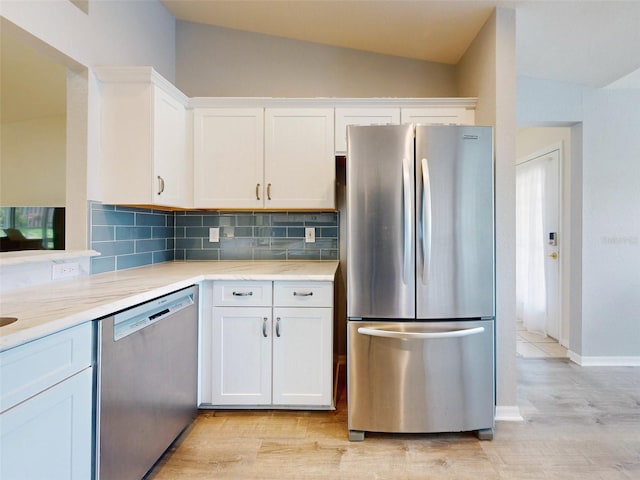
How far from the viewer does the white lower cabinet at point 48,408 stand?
0.92 m

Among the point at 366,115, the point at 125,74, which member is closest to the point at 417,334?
the point at 366,115

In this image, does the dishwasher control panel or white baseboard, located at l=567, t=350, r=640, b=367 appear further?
white baseboard, located at l=567, t=350, r=640, b=367

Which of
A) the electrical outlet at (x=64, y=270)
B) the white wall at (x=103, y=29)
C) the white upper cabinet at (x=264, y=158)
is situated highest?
the white wall at (x=103, y=29)

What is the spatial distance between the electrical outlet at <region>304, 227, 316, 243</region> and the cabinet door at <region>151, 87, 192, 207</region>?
3.19 ft

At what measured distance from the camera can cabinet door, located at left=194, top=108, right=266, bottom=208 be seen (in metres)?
2.60

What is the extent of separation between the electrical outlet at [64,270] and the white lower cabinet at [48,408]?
80cm

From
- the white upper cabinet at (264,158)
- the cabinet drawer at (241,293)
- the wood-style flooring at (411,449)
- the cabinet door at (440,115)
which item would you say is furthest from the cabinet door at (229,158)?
the wood-style flooring at (411,449)

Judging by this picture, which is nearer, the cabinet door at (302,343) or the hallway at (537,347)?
the cabinet door at (302,343)

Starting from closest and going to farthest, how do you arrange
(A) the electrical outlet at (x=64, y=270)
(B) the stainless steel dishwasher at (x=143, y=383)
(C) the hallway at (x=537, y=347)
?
1. (B) the stainless steel dishwasher at (x=143, y=383)
2. (A) the electrical outlet at (x=64, y=270)
3. (C) the hallway at (x=537, y=347)

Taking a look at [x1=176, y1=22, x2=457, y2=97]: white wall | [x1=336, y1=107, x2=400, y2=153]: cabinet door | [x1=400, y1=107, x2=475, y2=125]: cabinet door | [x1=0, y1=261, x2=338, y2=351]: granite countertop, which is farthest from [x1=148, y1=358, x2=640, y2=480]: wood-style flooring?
[x1=176, y1=22, x2=457, y2=97]: white wall

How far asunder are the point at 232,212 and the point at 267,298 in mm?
1097

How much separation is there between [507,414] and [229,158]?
2.56 metres

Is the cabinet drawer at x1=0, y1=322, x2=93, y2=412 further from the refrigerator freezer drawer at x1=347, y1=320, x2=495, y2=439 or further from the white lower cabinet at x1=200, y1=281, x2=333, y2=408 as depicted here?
the refrigerator freezer drawer at x1=347, y1=320, x2=495, y2=439

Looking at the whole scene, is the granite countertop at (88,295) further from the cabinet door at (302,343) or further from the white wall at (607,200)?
the white wall at (607,200)
